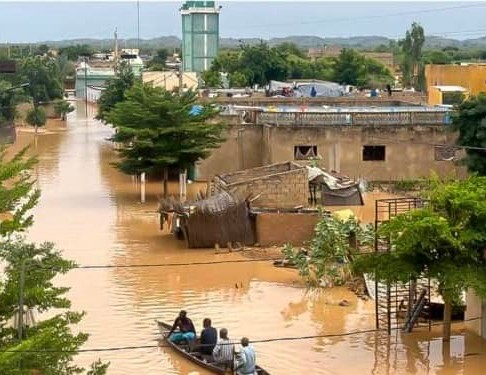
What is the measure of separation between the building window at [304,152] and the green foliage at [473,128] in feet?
17.9

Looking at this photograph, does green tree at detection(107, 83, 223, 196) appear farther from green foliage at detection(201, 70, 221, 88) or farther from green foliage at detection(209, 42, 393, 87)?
green foliage at detection(209, 42, 393, 87)

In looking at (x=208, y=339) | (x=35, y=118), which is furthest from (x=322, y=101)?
(x=208, y=339)

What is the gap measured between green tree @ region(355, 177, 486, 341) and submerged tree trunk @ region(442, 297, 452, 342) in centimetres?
2

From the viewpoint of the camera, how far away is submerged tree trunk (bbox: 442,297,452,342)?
17.1 metres

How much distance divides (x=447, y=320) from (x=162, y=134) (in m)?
18.1

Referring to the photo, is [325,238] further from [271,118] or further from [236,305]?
[271,118]

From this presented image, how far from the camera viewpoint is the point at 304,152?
126 ft

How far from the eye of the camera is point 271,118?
39500 millimetres

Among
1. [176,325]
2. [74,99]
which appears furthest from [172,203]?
[74,99]

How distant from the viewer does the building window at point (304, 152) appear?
3806 cm

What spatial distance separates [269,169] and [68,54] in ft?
451

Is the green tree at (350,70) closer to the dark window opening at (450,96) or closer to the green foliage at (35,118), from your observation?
the green foliage at (35,118)

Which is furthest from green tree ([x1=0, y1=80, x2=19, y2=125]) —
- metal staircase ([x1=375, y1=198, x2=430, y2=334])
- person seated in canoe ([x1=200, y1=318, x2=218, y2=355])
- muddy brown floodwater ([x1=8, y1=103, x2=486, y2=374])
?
person seated in canoe ([x1=200, y1=318, x2=218, y2=355])

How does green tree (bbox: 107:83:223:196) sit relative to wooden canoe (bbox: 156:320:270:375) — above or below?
above
